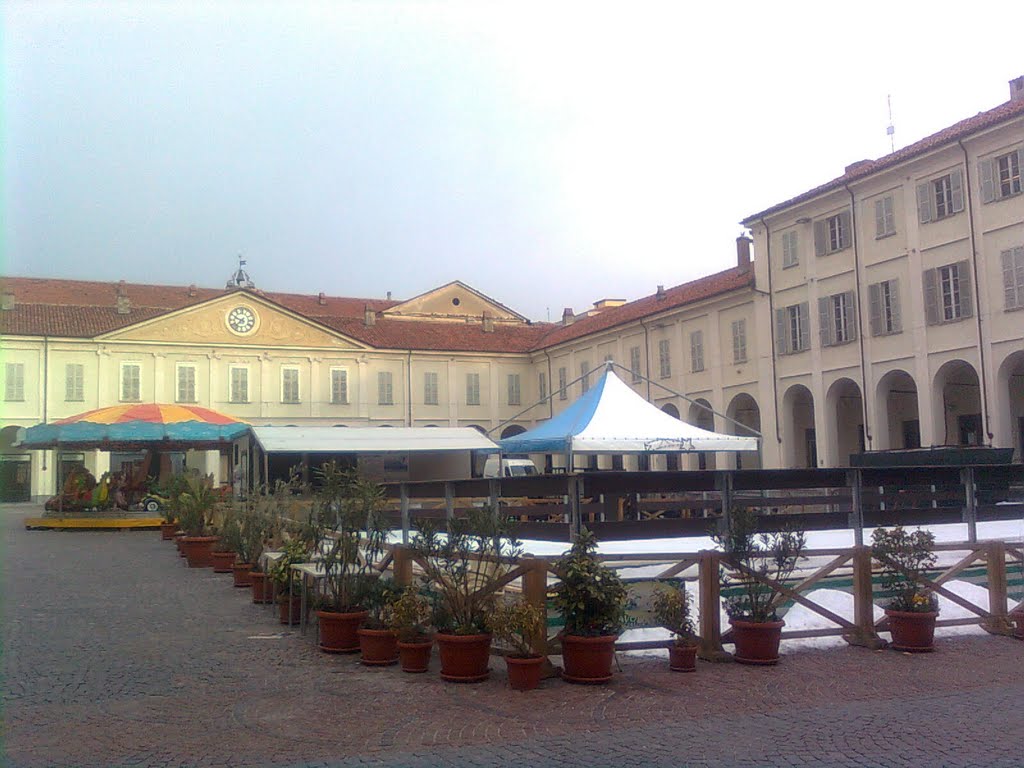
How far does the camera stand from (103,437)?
26.4 metres

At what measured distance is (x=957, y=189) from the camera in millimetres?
26469

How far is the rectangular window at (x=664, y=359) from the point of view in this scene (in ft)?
133

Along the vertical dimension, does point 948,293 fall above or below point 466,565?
above

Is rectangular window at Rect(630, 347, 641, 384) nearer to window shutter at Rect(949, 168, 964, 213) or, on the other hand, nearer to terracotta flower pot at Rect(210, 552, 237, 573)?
window shutter at Rect(949, 168, 964, 213)

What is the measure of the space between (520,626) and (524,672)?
0.33 m

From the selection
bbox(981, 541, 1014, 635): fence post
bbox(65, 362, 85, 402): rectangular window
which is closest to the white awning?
bbox(981, 541, 1014, 635): fence post

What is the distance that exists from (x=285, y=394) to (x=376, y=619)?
4299 cm

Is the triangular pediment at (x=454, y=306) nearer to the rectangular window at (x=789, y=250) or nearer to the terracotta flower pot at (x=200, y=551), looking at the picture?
the rectangular window at (x=789, y=250)

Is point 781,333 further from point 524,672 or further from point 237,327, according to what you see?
point 524,672

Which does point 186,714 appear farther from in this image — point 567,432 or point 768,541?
point 567,432

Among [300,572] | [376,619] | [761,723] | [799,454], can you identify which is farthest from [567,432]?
[799,454]

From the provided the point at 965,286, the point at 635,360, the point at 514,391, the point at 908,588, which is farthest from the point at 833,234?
the point at 514,391

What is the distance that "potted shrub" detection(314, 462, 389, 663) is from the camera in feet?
28.2

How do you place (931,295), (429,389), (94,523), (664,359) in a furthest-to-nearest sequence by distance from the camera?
(429,389) → (664,359) → (931,295) → (94,523)
